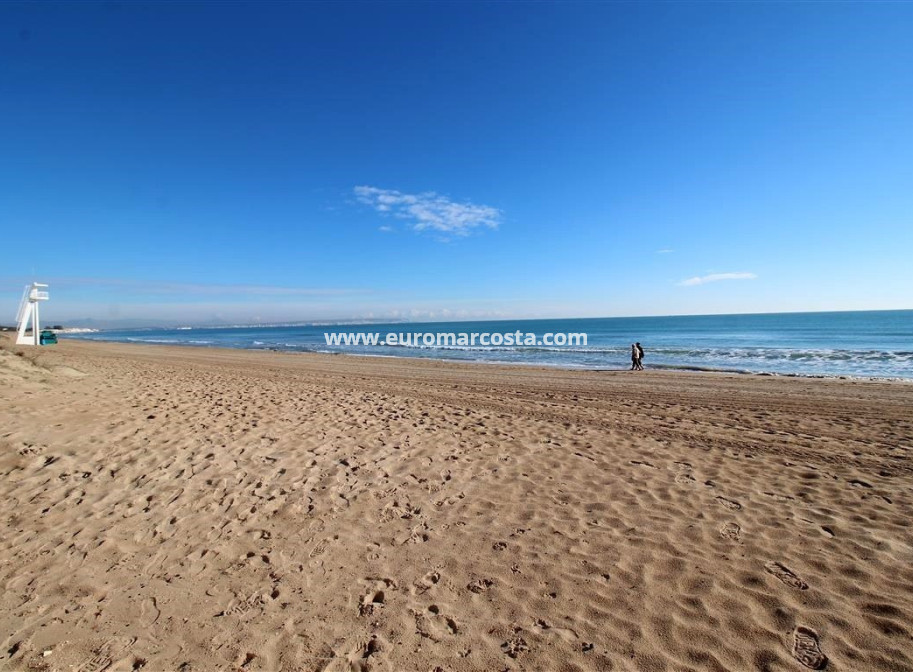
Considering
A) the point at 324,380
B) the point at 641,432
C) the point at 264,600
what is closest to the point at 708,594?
the point at 264,600

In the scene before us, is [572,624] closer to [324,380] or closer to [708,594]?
[708,594]

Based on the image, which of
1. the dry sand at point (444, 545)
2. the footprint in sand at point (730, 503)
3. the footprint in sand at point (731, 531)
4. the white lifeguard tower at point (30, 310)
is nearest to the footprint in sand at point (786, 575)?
the dry sand at point (444, 545)

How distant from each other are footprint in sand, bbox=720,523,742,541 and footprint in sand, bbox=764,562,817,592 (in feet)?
1.47

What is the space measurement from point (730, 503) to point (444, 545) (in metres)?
3.47

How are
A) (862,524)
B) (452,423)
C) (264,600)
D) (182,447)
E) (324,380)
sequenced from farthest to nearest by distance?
1. (324,380)
2. (452,423)
3. (182,447)
4. (862,524)
5. (264,600)

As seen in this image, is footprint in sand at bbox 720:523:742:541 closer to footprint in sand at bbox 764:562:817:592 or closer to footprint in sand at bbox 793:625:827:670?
footprint in sand at bbox 764:562:817:592

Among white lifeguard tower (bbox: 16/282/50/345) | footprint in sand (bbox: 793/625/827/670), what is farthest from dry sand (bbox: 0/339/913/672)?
white lifeguard tower (bbox: 16/282/50/345)

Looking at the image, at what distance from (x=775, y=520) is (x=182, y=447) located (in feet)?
26.3

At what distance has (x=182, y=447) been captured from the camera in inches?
256

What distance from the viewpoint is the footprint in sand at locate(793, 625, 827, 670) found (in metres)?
2.64

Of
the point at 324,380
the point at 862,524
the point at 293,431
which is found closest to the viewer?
the point at 862,524

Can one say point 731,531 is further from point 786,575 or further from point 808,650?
point 808,650

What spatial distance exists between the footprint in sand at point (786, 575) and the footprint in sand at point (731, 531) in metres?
0.45

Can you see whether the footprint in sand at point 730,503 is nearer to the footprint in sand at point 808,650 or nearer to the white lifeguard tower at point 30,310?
the footprint in sand at point 808,650
